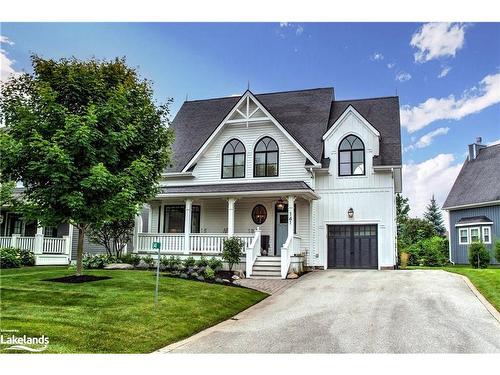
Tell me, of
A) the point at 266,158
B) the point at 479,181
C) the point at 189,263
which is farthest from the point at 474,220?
the point at 189,263

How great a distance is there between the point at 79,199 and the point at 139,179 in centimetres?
193

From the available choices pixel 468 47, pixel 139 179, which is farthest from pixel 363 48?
→ pixel 139 179

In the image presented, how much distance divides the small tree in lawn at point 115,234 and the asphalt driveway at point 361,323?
8.13m

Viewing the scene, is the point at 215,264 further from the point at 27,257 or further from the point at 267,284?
the point at 27,257

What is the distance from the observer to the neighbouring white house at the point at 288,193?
64.7 feet

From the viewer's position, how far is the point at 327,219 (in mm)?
20750

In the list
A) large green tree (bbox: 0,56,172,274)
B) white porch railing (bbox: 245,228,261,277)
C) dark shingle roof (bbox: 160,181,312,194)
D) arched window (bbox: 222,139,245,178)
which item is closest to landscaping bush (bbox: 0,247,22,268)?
dark shingle roof (bbox: 160,181,312,194)

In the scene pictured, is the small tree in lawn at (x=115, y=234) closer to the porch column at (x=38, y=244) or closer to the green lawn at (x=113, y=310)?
the porch column at (x=38, y=244)

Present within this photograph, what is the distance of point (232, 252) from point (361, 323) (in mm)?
8967

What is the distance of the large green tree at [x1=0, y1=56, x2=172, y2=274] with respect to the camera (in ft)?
36.2

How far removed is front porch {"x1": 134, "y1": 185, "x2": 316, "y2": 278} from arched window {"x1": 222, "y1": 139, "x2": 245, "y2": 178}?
1.26 meters

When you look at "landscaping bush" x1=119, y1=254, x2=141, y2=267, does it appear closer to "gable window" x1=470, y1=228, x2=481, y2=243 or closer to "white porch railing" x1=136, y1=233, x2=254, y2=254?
"white porch railing" x1=136, y1=233, x2=254, y2=254

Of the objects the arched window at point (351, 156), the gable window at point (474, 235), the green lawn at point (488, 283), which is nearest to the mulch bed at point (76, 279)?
the green lawn at point (488, 283)

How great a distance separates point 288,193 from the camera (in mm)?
18406
